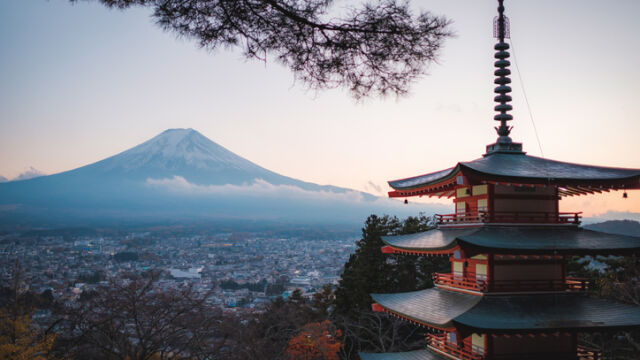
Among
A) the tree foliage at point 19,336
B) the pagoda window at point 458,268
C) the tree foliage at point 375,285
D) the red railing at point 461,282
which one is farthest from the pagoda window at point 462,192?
the tree foliage at point 19,336

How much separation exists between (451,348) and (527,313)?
218 centimetres

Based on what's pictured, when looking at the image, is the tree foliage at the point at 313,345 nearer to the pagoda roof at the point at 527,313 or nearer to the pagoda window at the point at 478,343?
the pagoda roof at the point at 527,313

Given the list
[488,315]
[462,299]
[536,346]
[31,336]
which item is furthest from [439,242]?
[31,336]

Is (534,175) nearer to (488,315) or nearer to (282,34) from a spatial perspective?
(488,315)

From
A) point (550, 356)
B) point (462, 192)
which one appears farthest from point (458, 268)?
point (550, 356)

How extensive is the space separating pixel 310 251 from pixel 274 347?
212 feet

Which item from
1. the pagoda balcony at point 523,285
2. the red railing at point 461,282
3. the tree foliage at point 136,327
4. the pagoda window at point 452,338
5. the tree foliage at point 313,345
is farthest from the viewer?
the tree foliage at point 313,345

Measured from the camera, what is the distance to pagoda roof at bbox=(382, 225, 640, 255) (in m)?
9.45

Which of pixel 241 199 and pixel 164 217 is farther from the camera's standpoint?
pixel 241 199

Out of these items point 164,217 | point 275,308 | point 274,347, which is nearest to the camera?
point 274,347

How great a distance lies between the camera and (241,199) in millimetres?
118312

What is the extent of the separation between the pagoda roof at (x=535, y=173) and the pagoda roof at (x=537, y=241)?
A: 1.03 metres

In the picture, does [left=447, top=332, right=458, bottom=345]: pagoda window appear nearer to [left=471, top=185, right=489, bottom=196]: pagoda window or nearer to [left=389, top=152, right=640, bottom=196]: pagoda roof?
[left=471, top=185, right=489, bottom=196]: pagoda window

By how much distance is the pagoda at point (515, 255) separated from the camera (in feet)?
30.8
